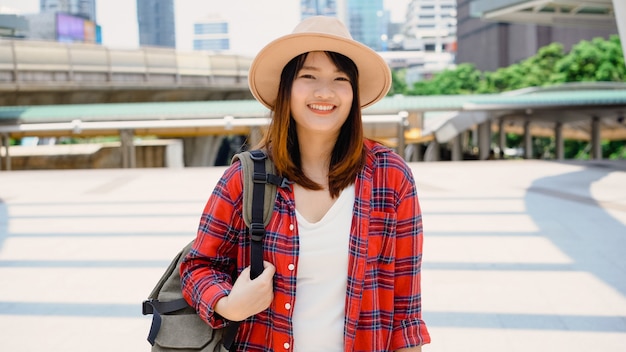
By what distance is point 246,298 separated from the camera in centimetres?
156

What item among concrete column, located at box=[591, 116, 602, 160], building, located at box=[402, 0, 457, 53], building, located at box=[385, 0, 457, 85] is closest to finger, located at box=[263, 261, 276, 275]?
concrete column, located at box=[591, 116, 602, 160]

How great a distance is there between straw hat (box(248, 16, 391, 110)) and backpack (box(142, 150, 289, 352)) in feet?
0.94

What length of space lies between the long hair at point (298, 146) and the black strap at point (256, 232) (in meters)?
0.08

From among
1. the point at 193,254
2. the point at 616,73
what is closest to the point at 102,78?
the point at 616,73

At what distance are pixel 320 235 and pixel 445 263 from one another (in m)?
4.82

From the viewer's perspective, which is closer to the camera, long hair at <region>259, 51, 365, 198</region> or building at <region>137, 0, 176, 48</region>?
long hair at <region>259, 51, 365, 198</region>

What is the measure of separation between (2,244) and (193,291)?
22.7 ft

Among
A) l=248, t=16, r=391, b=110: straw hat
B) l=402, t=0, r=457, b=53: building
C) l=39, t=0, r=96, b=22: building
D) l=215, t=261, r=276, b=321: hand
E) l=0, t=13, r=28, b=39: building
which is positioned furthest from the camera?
l=402, t=0, r=457, b=53: building

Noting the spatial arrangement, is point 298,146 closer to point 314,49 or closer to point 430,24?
point 314,49

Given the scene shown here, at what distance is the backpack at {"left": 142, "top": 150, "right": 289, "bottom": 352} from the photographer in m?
1.56

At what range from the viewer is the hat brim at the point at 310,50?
5.46 ft

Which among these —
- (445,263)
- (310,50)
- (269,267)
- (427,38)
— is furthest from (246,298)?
(427,38)

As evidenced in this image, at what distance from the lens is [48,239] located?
7785mm

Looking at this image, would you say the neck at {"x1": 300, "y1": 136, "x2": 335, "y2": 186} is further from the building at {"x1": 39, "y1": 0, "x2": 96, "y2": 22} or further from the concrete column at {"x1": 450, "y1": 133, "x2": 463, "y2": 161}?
the building at {"x1": 39, "y1": 0, "x2": 96, "y2": 22}
